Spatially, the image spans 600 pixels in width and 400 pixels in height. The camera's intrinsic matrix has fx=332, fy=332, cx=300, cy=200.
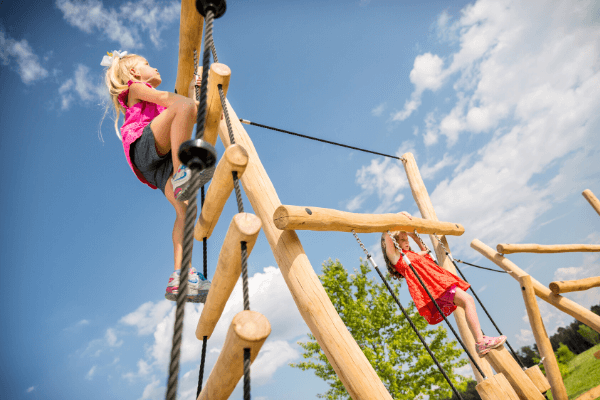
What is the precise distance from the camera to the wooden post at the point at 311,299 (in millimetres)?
1885

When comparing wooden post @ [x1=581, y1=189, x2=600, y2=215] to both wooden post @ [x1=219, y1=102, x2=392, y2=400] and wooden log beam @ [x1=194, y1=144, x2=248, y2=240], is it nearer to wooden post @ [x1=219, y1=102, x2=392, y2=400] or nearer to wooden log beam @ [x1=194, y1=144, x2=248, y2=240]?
wooden post @ [x1=219, y1=102, x2=392, y2=400]

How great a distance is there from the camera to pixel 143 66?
9.14ft

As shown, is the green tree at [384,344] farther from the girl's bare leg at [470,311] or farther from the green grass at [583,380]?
the girl's bare leg at [470,311]

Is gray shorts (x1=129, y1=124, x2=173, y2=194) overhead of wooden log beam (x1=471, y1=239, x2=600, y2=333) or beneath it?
overhead

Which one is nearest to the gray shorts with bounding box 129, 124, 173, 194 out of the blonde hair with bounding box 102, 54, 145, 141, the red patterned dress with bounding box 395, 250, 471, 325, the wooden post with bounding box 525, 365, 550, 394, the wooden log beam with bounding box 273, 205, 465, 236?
the blonde hair with bounding box 102, 54, 145, 141

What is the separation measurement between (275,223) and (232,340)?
1.10 m

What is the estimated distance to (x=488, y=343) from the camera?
8.98ft

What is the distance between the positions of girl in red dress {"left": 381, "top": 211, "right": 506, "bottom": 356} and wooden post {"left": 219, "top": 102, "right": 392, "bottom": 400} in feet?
4.95

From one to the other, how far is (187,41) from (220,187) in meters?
1.53

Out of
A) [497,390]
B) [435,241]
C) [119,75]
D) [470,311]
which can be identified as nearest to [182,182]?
[119,75]

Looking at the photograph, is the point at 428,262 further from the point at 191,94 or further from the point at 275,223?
the point at 191,94

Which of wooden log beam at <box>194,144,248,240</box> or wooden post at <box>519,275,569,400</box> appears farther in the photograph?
wooden post at <box>519,275,569,400</box>

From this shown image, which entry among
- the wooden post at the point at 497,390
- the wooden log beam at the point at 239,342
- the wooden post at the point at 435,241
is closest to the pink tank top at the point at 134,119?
the wooden log beam at the point at 239,342

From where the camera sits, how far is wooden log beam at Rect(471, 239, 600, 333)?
4.84 m
